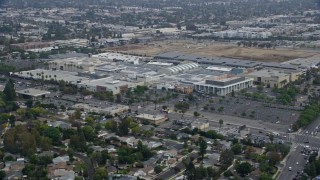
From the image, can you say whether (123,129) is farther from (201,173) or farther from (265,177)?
(265,177)

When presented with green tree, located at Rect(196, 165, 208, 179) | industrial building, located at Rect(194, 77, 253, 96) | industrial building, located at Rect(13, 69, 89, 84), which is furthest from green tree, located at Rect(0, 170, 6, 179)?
industrial building, located at Rect(194, 77, 253, 96)

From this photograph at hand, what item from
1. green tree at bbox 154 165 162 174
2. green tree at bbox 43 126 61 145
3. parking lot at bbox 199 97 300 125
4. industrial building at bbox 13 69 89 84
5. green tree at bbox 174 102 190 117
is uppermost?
green tree at bbox 43 126 61 145

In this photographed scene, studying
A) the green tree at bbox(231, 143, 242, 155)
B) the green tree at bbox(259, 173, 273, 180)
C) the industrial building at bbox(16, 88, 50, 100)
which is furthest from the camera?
the industrial building at bbox(16, 88, 50, 100)

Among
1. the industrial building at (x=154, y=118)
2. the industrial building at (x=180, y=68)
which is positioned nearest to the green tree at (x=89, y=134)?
the industrial building at (x=154, y=118)

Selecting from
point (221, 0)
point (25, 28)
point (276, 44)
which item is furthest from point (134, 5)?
point (276, 44)

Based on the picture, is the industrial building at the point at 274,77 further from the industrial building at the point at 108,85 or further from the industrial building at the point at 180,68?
the industrial building at the point at 108,85

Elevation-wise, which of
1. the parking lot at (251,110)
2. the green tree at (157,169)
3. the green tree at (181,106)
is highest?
the green tree at (157,169)

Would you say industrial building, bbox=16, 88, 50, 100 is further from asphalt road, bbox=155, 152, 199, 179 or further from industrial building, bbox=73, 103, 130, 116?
asphalt road, bbox=155, 152, 199, 179

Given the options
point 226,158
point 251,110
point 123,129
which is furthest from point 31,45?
point 226,158
